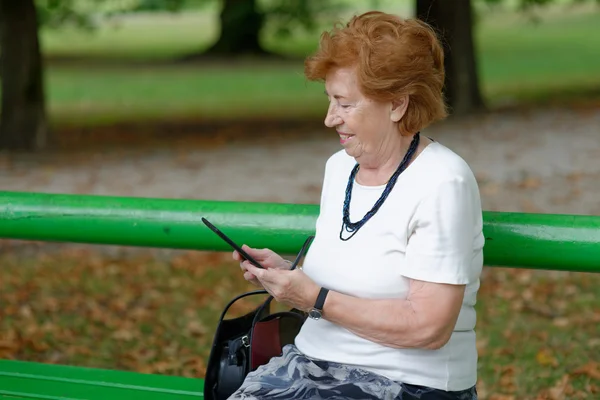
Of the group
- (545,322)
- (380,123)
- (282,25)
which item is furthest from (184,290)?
(282,25)

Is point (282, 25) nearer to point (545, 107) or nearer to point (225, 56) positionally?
point (545, 107)

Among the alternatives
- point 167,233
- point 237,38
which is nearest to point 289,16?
point 237,38

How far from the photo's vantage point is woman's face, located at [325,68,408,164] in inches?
105

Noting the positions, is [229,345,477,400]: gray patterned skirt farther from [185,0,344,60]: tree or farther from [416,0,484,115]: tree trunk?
[185,0,344,60]: tree

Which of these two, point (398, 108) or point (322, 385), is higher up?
point (398, 108)

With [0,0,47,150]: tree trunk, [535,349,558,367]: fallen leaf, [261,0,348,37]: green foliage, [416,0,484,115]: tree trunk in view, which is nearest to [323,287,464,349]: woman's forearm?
[535,349,558,367]: fallen leaf

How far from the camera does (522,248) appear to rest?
3.01 m

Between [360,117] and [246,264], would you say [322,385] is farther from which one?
[360,117]

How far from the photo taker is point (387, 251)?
2.63 metres

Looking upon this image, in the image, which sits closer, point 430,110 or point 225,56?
point 430,110

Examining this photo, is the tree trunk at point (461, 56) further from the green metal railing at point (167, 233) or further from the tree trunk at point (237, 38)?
the tree trunk at point (237, 38)

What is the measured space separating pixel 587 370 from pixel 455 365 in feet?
8.34

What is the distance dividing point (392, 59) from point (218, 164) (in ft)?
32.9

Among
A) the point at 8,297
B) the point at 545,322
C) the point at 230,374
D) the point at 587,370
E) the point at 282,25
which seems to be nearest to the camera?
the point at 230,374
